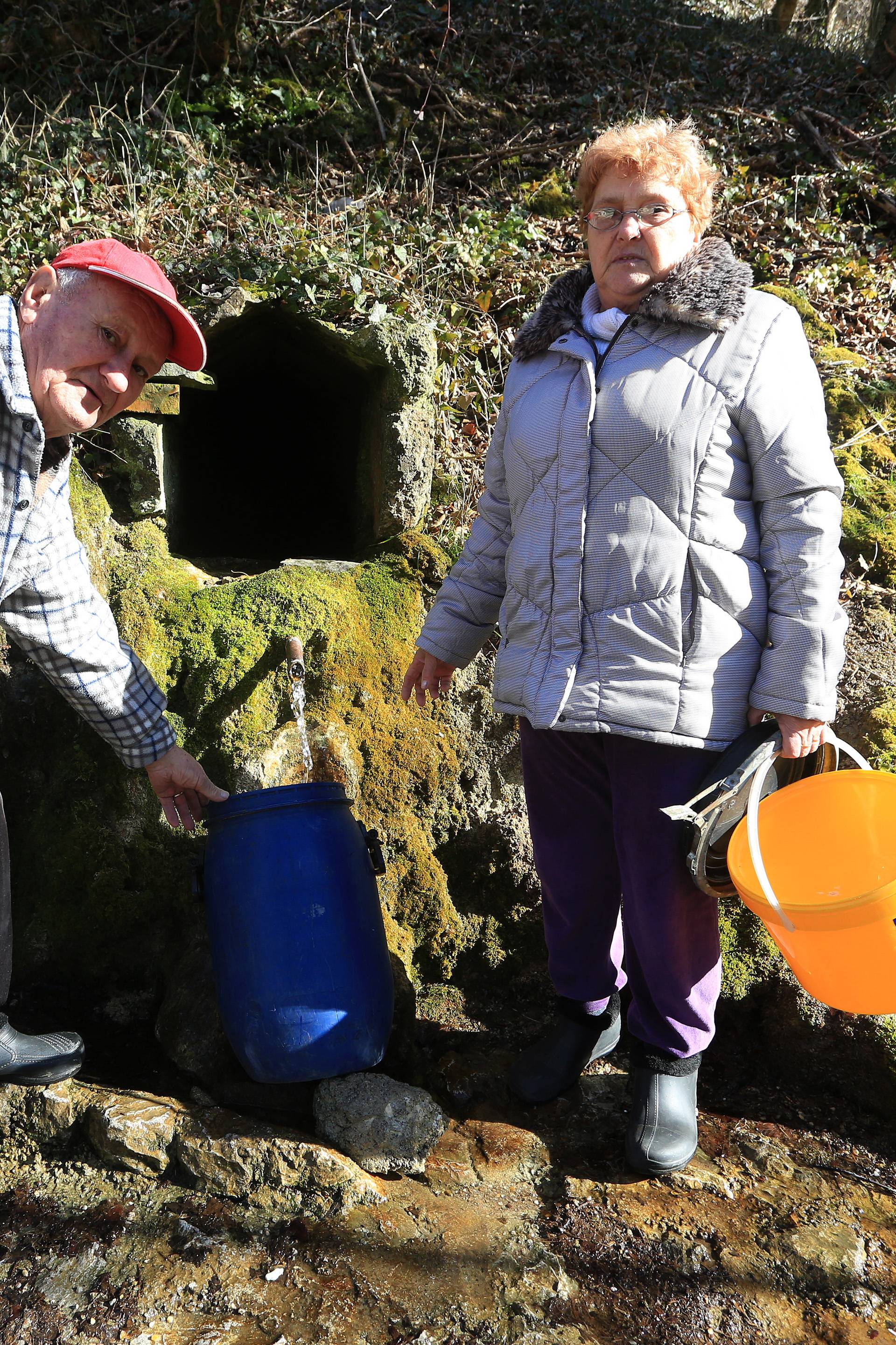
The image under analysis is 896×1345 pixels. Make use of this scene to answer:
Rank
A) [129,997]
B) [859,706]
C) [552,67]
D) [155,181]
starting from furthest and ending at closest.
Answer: [552,67], [155,181], [859,706], [129,997]

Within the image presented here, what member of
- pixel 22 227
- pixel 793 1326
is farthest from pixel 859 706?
pixel 22 227

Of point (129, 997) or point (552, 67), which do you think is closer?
point (129, 997)

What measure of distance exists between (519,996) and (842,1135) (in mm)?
1016

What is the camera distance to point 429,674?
2.55m

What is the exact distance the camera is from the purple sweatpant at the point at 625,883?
209 cm

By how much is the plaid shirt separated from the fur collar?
118 centimetres

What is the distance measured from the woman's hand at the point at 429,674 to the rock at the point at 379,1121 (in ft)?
3.44

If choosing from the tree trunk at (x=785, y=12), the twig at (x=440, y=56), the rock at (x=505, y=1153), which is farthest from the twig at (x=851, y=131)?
the rock at (x=505, y=1153)

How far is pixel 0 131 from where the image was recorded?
5.05m

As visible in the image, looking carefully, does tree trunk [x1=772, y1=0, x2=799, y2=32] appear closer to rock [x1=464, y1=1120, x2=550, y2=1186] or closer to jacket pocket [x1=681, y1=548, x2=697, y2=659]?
jacket pocket [x1=681, y1=548, x2=697, y2=659]

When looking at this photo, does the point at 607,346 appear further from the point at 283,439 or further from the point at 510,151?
the point at 510,151

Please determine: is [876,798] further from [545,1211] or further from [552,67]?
[552,67]

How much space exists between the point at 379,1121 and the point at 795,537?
172 centimetres

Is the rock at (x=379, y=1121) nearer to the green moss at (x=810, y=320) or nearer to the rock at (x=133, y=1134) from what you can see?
the rock at (x=133, y=1134)
